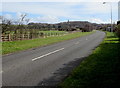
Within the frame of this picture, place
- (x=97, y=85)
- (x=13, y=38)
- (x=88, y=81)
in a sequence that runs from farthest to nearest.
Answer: (x=13, y=38) < (x=88, y=81) < (x=97, y=85)

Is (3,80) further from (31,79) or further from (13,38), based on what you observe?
(13,38)

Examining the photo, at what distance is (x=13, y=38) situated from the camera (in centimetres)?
3372

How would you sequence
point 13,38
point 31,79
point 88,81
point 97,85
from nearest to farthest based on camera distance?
point 97,85
point 88,81
point 31,79
point 13,38

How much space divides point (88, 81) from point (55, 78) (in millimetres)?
1525

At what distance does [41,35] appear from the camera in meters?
45.1

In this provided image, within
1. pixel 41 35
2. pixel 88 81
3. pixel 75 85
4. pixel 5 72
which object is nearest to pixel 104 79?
pixel 88 81

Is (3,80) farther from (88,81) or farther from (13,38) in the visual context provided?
(13,38)

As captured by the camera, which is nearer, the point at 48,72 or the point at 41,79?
the point at 41,79

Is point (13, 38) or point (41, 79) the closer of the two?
point (41, 79)

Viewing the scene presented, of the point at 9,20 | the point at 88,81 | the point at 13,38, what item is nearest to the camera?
the point at 88,81

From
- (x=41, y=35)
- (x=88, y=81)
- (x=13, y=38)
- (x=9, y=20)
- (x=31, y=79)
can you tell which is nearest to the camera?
(x=88, y=81)

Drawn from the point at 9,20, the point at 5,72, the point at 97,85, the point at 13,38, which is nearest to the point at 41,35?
the point at 9,20

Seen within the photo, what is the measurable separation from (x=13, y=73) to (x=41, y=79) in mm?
1724

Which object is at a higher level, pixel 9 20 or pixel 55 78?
pixel 9 20
